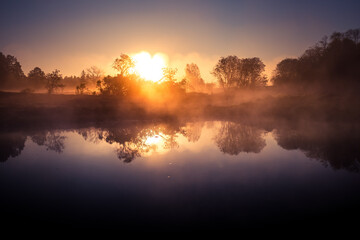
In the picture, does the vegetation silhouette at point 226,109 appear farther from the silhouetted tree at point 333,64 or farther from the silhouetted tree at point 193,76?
the silhouetted tree at point 193,76

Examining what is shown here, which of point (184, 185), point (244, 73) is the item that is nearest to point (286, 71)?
point (244, 73)

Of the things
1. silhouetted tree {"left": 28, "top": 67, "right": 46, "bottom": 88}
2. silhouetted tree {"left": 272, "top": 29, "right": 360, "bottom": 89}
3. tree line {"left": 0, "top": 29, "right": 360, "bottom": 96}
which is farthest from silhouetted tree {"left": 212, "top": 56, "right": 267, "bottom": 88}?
silhouetted tree {"left": 28, "top": 67, "right": 46, "bottom": 88}

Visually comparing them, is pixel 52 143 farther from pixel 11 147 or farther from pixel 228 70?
pixel 228 70

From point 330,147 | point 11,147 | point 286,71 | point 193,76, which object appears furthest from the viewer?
point 193,76

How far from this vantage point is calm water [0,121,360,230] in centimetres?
676

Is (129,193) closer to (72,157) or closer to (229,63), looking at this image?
(72,157)

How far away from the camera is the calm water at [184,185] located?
22.2 feet

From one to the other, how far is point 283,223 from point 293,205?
137cm

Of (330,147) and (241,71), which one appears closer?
(330,147)

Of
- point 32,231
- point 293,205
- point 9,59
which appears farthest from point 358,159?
point 9,59

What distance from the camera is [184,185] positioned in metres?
9.40

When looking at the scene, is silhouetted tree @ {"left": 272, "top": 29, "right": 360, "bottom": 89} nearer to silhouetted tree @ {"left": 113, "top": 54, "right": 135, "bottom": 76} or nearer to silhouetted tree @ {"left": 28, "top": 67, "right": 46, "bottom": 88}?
silhouetted tree @ {"left": 113, "top": 54, "right": 135, "bottom": 76}

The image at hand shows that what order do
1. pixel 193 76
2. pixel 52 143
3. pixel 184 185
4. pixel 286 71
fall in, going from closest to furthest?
1. pixel 184 185
2. pixel 52 143
3. pixel 286 71
4. pixel 193 76

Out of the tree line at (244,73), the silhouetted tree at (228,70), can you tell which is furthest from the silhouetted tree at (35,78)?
the silhouetted tree at (228,70)
